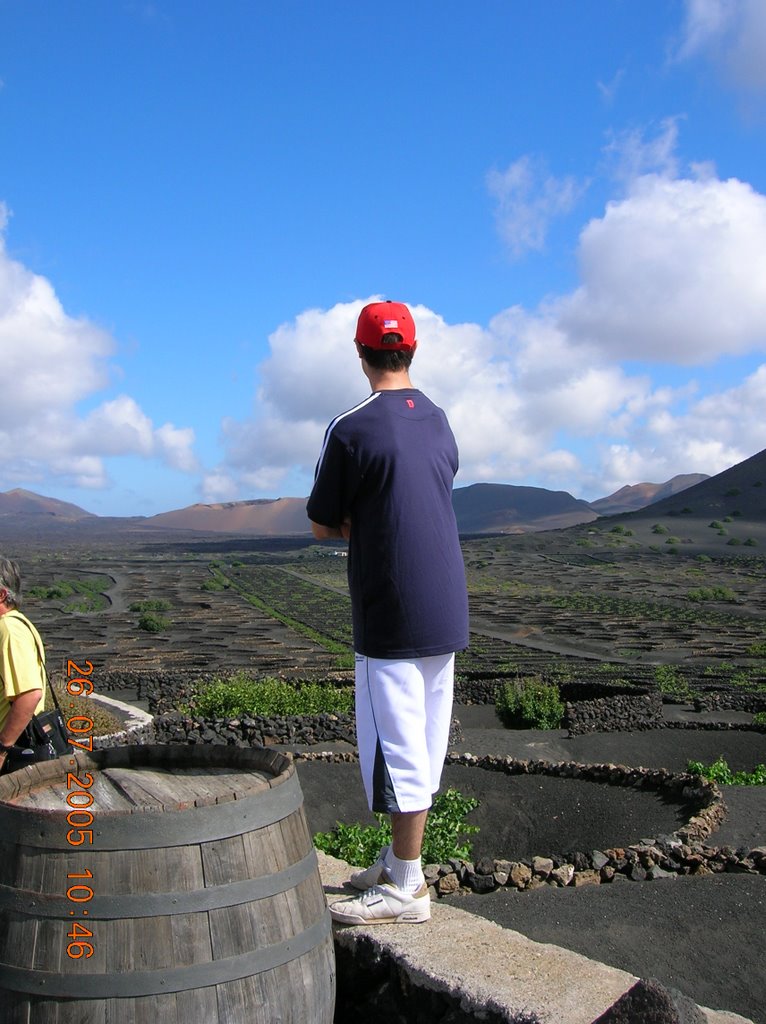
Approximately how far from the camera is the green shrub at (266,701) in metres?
16.8

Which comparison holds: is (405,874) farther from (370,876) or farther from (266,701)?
(266,701)

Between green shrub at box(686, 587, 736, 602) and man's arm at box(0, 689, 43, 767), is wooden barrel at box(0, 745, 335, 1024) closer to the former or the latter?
man's arm at box(0, 689, 43, 767)

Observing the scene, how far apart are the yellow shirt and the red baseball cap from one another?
6.49 feet

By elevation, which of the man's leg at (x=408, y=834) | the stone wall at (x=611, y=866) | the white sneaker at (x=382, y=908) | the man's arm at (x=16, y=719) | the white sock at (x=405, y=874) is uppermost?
the man's arm at (x=16, y=719)

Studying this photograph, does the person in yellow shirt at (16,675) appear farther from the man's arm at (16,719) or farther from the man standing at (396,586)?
the man standing at (396,586)

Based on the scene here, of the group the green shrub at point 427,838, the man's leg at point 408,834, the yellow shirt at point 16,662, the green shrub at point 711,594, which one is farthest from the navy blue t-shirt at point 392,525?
the green shrub at point 711,594

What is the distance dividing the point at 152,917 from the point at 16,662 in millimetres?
2036

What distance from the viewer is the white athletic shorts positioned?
354 cm

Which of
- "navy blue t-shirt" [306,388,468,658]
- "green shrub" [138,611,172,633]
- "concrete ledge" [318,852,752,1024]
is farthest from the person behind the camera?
"green shrub" [138,611,172,633]

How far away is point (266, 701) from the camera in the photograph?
17078mm

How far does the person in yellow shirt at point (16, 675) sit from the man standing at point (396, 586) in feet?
5.24

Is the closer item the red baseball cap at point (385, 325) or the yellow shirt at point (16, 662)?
the red baseball cap at point (385, 325)

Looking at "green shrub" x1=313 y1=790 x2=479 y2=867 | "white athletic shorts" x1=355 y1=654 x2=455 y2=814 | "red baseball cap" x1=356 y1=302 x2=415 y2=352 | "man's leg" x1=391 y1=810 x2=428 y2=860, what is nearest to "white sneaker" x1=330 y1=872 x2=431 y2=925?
"man's leg" x1=391 y1=810 x2=428 y2=860

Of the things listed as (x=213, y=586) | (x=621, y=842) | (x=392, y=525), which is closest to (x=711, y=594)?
(x=213, y=586)
